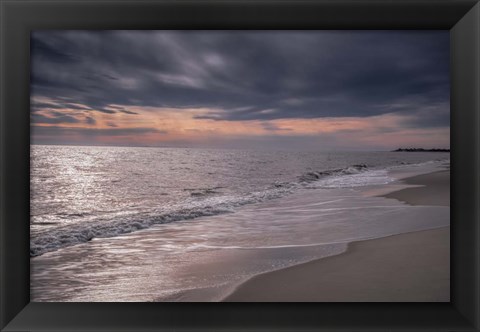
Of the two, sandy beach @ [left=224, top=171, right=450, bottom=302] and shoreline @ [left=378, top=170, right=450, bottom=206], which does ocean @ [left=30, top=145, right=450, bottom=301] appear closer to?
sandy beach @ [left=224, top=171, right=450, bottom=302]

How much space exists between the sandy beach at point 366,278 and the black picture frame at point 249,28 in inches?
6.4

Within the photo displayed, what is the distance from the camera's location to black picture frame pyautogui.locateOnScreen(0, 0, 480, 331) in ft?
4.24

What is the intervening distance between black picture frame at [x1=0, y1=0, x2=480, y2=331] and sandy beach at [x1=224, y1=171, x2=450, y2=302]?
16 centimetres

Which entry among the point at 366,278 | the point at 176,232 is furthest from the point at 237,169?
the point at 366,278

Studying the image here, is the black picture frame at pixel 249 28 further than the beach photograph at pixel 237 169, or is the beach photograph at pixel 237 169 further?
the beach photograph at pixel 237 169

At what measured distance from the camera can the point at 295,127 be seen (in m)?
9.08

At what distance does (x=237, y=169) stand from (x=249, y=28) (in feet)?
23.8

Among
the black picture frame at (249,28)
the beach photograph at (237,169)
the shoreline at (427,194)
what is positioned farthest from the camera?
the shoreline at (427,194)

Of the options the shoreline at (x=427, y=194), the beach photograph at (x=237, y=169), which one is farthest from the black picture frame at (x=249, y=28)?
the shoreline at (x=427, y=194)

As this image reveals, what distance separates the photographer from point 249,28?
137 centimetres

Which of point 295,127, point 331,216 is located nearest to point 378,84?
point 295,127

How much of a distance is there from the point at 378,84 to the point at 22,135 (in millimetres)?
7064

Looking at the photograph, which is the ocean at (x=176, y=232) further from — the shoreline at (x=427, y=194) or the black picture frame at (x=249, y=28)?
the shoreline at (x=427, y=194)

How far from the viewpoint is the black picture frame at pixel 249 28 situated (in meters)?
1.29
